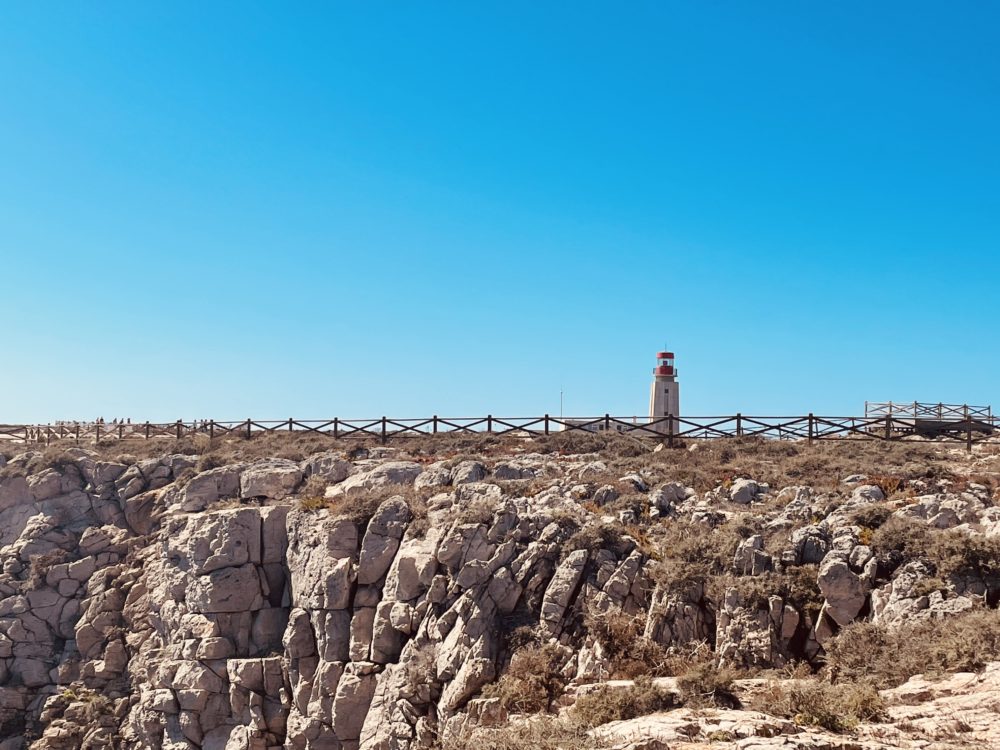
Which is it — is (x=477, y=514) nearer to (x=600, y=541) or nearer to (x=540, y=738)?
(x=600, y=541)

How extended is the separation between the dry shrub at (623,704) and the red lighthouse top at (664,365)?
34944 millimetres

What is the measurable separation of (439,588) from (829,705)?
1105cm

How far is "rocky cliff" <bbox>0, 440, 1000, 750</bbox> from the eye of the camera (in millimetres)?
15320

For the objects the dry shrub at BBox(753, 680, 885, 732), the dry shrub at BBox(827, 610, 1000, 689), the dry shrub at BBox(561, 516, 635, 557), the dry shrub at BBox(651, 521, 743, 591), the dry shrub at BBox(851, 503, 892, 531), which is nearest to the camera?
the dry shrub at BBox(753, 680, 885, 732)

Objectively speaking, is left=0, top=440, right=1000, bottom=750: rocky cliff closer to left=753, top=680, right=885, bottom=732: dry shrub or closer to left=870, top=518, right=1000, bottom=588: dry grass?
left=870, top=518, right=1000, bottom=588: dry grass

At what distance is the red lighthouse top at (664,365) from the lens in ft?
151

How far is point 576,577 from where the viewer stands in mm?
18094

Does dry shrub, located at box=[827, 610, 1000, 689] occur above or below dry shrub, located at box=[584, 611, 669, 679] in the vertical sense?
above

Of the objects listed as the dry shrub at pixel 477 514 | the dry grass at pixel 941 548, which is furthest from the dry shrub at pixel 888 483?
the dry shrub at pixel 477 514


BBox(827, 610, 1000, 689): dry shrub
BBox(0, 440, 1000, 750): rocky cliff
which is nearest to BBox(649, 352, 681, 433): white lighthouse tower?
BBox(0, 440, 1000, 750): rocky cliff

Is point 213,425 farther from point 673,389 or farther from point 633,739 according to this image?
point 633,739

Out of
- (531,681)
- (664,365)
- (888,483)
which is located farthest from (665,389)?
(531,681)

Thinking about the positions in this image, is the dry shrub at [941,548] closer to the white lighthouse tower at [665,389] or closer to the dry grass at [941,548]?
the dry grass at [941,548]

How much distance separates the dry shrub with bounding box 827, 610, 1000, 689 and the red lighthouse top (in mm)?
31993
